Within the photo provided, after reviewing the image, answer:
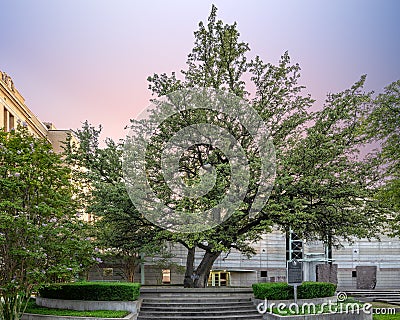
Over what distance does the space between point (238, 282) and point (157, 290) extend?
23091mm

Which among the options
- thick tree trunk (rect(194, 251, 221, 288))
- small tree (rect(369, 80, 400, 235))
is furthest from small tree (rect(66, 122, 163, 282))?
small tree (rect(369, 80, 400, 235))

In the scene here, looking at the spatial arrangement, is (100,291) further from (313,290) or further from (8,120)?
(8,120)

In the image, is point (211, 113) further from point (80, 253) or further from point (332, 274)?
point (332, 274)

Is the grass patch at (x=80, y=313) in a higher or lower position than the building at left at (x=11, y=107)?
lower

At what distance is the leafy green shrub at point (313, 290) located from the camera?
2083 cm

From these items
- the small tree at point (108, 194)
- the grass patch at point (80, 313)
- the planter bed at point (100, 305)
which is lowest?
the grass patch at point (80, 313)

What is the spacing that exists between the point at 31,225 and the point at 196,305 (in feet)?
23.9

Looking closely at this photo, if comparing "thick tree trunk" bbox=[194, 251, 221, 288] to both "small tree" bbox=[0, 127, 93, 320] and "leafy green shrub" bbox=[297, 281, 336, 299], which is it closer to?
"leafy green shrub" bbox=[297, 281, 336, 299]

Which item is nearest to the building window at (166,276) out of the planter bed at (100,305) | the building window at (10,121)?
the building window at (10,121)

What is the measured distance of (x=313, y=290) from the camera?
69.1ft

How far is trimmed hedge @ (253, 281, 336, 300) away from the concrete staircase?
2.45 feet

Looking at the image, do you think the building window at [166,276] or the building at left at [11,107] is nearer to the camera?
the building window at [166,276]

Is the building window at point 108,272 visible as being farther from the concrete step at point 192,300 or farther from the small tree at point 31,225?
the small tree at point 31,225

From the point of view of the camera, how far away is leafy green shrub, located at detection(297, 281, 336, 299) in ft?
68.3
